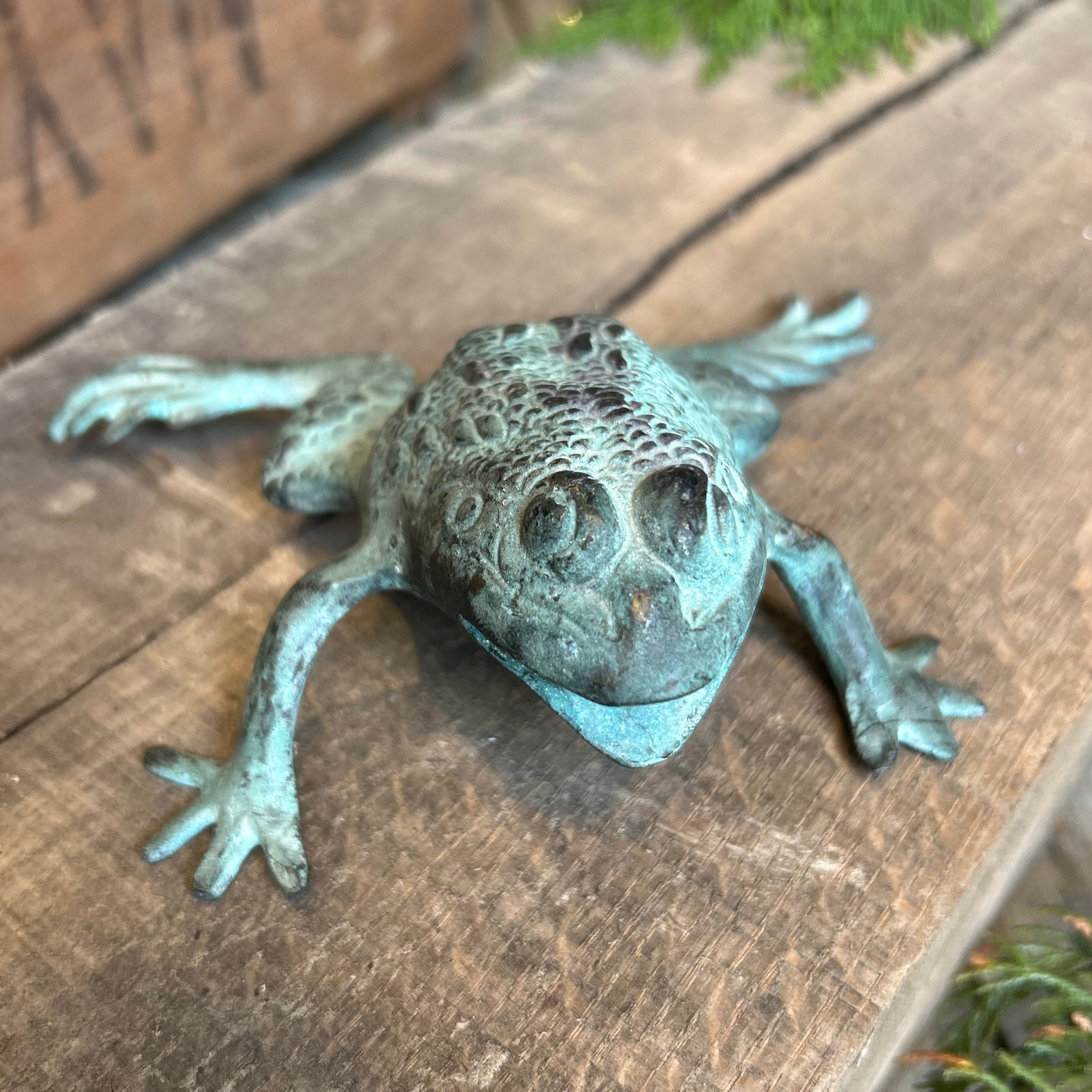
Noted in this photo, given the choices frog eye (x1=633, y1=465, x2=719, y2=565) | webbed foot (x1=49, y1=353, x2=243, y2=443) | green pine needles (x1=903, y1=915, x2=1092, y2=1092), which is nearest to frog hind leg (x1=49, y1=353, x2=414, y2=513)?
webbed foot (x1=49, y1=353, x2=243, y2=443)

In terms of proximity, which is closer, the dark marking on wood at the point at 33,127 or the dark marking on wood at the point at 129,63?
the dark marking on wood at the point at 33,127

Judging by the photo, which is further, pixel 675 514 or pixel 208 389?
pixel 208 389

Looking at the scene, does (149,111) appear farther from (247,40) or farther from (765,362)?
(765,362)

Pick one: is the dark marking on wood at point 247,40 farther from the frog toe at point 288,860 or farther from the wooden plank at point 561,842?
the frog toe at point 288,860

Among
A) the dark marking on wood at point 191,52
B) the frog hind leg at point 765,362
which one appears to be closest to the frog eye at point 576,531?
the frog hind leg at point 765,362

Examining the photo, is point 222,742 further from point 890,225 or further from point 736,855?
point 890,225

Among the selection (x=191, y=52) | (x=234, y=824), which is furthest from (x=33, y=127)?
(x=234, y=824)
